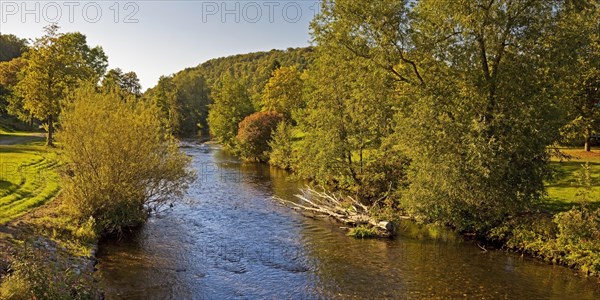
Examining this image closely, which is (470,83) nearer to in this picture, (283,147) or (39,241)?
(39,241)

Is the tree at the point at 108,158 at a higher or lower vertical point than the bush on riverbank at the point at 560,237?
higher

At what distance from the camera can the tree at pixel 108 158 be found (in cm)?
1891

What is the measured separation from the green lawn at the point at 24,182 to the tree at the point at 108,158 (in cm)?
250

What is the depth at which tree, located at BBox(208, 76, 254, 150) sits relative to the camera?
63.9 meters

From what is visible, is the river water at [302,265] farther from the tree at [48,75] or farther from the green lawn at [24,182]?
the tree at [48,75]

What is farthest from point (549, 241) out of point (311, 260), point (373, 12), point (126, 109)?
point (126, 109)

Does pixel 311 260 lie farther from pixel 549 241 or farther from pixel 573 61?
pixel 573 61

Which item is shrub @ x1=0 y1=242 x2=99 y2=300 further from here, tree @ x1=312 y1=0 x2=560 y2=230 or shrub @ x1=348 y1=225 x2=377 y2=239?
tree @ x1=312 y1=0 x2=560 y2=230

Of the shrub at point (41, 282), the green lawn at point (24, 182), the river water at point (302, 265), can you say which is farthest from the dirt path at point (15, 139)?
the shrub at point (41, 282)

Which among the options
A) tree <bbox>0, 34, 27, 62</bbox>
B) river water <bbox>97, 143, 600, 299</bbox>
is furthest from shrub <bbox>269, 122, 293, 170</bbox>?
tree <bbox>0, 34, 27, 62</bbox>

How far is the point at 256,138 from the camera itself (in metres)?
51.2

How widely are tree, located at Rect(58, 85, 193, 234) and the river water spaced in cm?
184

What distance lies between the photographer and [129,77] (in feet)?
383

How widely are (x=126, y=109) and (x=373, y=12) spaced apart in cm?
1364
